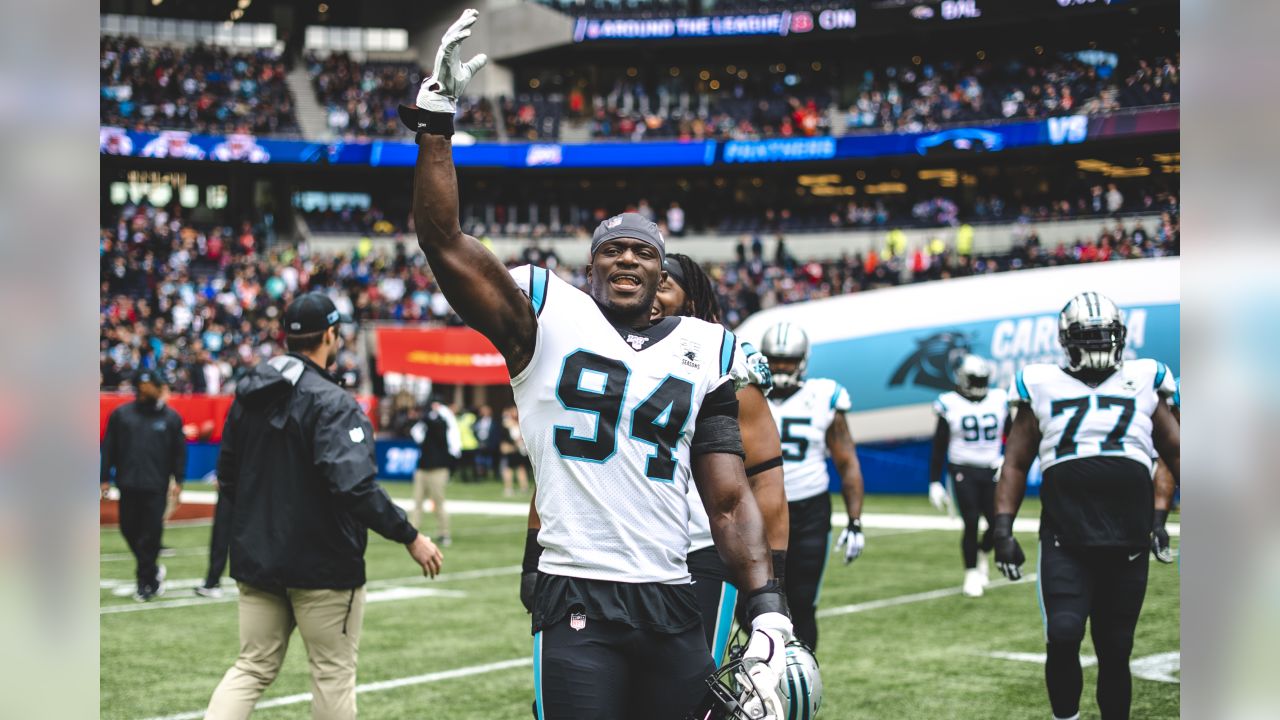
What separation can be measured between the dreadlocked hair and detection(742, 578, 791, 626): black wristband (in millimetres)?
1855

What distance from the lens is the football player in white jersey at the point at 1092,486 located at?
5.60 metres

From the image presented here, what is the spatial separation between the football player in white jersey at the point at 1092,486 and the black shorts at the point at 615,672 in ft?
8.72

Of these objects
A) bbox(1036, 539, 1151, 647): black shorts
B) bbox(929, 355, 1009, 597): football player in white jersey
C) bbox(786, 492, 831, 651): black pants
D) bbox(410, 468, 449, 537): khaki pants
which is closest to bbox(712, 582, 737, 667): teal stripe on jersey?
bbox(1036, 539, 1151, 647): black shorts

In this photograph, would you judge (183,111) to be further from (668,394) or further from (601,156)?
(668,394)

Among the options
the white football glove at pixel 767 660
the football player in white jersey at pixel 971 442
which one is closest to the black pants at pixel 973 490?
the football player in white jersey at pixel 971 442

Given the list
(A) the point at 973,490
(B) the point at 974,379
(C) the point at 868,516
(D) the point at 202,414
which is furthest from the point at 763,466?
(D) the point at 202,414

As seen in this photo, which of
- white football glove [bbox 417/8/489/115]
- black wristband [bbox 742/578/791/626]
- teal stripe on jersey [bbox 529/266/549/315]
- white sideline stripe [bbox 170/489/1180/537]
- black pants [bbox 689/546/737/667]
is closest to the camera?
white football glove [bbox 417/8/489/115]

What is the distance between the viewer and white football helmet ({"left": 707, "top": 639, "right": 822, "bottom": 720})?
329 cm

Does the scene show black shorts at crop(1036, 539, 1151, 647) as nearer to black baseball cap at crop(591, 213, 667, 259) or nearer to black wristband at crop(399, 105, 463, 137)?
black baseball cap at crop(591, 213, 667, 259)

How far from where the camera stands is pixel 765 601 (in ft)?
11.6
